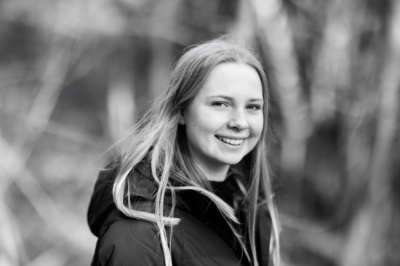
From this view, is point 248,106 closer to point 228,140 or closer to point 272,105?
point 228,140

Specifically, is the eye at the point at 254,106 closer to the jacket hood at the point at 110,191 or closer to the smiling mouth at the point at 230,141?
the smiling mouth at the point at 230,141

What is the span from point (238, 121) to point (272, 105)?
258cm

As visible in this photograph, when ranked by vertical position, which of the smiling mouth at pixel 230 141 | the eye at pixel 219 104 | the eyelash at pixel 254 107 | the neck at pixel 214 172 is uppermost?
the eyelash at pixel 254 107

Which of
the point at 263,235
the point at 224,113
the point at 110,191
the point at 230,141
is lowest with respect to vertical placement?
the point at 263,235

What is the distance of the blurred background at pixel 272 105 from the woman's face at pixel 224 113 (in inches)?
97.7

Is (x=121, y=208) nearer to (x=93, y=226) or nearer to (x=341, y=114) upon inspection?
(x=93, y=226)

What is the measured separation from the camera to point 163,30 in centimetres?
562

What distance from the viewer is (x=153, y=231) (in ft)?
5.45

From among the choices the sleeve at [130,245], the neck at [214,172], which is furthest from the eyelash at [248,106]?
the sleeve at [130,245]

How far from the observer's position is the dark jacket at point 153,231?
5.23 feet

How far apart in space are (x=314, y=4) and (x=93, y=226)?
4000 millimetres

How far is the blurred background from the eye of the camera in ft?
15.8

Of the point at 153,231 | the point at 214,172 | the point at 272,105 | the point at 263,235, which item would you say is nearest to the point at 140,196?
the point at 153,231

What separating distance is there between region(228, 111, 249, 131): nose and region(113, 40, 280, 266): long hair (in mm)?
179
